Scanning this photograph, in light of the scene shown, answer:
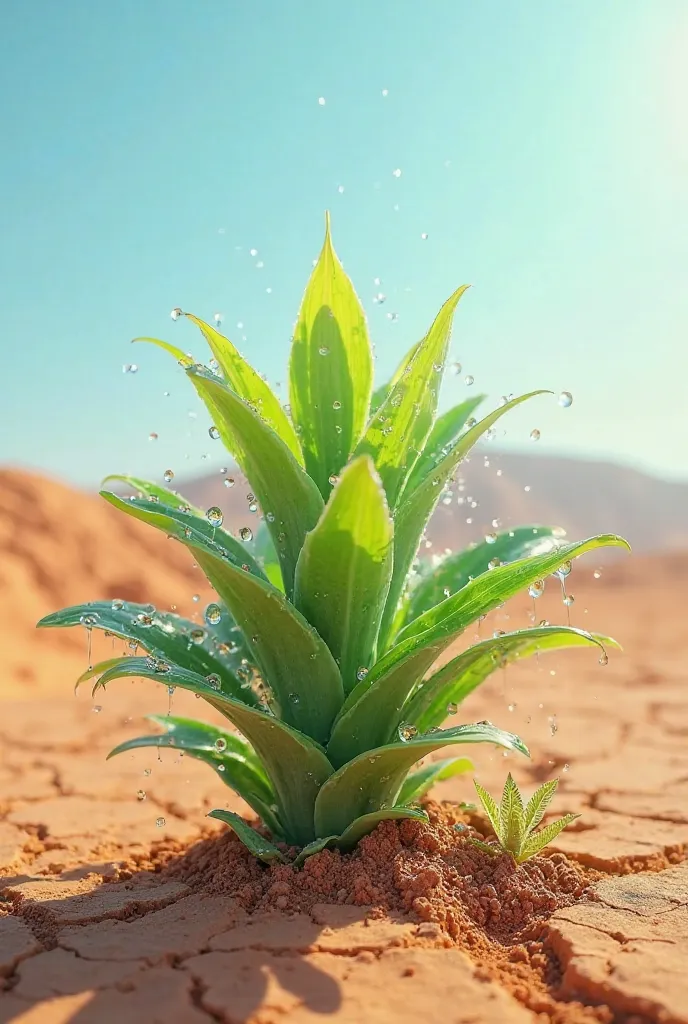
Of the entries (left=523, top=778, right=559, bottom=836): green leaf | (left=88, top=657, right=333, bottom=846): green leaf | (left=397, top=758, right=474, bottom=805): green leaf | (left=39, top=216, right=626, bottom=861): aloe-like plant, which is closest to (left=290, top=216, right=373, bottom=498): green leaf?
(left=39, top=216, right=626, bottom=861): aloe-like plant

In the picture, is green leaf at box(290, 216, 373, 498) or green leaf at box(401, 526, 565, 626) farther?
green leaf at box(401, 526, 565, 626)

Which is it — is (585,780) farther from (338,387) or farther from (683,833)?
(338,387)

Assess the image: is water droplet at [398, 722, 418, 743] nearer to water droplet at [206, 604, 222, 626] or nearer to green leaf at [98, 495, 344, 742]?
green leaf at [98, 495, 344, 742]

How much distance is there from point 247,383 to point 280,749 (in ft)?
2.37

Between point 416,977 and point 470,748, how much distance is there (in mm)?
2264

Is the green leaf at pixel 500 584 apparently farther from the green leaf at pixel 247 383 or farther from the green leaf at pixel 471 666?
the green leaf at pixel 247 383

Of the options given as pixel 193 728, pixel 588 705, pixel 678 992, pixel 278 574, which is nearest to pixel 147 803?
pixel 193 728

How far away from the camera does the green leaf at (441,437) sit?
1.70 meters

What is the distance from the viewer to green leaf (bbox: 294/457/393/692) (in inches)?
51.8

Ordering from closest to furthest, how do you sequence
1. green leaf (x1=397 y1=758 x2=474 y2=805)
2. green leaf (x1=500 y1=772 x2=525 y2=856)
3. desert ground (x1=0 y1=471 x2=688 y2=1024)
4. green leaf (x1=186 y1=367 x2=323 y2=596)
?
desert ground (x1=0 y1=471 x2=688 y2=1024) < green leaf (x1=186 y1=367 x2=323 y2=596) < green leaf (x1=500 y1=772 x2=525 y2=856) < green leaf (x1=397 y1=758 x2=474 y2=805)

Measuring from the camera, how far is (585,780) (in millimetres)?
2746

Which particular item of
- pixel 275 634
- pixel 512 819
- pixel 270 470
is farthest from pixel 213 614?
pixel 512 819

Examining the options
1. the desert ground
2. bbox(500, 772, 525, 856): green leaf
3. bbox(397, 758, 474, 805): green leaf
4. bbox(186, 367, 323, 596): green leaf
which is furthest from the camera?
bbox(397, 758, 474, 805): green leaf

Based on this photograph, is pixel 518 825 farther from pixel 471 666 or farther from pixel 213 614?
pixel 213 614
